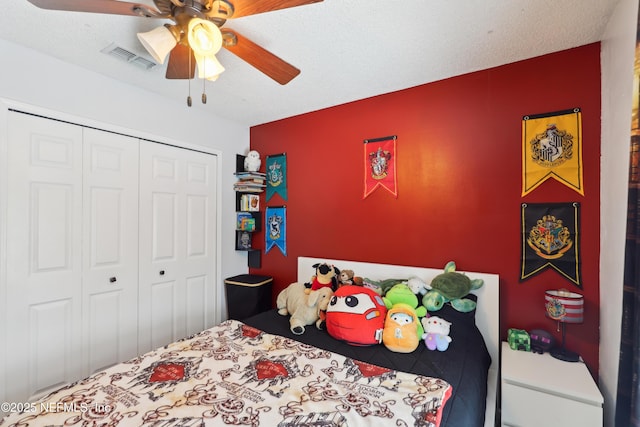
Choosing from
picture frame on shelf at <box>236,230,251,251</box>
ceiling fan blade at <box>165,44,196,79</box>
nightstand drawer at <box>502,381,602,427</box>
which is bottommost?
nightstand drawer at <box>502,381,602,427</box>

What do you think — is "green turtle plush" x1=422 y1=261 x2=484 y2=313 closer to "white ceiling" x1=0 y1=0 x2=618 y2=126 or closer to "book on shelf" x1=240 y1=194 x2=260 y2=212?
"white ceiling" x1=0 y1=0 x2=618 y2=126

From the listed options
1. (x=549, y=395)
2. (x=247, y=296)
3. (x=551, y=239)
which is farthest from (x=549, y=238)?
(x=247, y=296)

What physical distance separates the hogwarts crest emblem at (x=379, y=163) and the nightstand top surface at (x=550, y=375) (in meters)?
1.51

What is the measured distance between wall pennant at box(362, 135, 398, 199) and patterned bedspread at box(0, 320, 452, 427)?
1415 millimetres

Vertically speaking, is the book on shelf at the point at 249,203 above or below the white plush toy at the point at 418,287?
above

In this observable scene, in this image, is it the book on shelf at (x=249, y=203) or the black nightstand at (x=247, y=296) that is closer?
the black nightstand at (x=247, y=296)

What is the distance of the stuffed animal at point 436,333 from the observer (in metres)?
1.62

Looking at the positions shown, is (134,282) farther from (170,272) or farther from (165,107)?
(165,107)

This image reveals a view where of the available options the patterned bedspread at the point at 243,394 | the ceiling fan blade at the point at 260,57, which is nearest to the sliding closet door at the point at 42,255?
the patterned bedspread at the point at 243,394

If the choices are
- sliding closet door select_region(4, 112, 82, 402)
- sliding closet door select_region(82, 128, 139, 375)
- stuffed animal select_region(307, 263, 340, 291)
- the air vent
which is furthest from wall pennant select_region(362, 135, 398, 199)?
sliding closet door select_region(4, 112, 82, 402)

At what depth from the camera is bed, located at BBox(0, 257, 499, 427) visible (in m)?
1.05

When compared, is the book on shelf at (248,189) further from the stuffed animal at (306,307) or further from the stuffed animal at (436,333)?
the stuffed animal at (436,333)

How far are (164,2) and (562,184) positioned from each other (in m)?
2.36

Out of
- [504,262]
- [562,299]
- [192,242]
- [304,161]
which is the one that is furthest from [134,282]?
[562,299]
